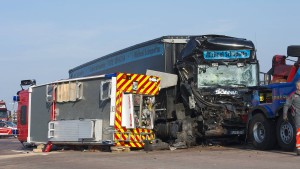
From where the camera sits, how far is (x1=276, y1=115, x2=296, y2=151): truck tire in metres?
12.0

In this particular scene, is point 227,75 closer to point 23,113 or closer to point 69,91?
point 69,91

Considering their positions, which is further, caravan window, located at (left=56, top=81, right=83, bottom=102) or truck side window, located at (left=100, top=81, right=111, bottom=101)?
caravan window, located at (left=56, top=81, right=83, bottom=102)

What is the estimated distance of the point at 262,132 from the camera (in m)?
13.4

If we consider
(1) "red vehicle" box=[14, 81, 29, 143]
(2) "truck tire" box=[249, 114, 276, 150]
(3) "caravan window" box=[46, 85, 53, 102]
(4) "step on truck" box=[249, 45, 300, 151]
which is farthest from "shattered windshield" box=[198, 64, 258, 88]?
(1) "red vehicle" box=[14, 81, 29, 143]

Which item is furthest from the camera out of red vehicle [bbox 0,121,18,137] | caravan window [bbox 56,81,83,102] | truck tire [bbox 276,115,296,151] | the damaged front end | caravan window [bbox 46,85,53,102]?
red vehicle [bbox 0,121,18,137]

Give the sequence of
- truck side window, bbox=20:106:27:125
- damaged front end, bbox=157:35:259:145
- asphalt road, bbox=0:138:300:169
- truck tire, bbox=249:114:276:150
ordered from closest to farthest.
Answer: asphalt road, bbox=0:138:300:169, truck tire, bbox=249:114:276:150, damaged front end, bbox=157:35:259:145, truck side window, bbox=20:106:27:125

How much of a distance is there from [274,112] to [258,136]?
1065 millimetres

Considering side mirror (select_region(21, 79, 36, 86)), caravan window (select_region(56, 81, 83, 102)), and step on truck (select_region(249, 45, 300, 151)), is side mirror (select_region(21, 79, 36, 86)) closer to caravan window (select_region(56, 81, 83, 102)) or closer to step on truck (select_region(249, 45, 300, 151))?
caravan window (select_region(56, 81, 83, 102))

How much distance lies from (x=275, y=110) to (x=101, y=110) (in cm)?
545

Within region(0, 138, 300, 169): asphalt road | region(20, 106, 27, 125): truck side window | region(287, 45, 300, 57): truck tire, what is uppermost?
region(287, 45, 300, 57): truck tire

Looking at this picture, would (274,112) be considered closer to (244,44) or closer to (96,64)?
(244,44)

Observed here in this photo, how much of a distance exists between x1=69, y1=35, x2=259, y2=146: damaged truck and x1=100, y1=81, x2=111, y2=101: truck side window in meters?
1.73

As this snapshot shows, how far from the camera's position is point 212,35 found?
16031 mm

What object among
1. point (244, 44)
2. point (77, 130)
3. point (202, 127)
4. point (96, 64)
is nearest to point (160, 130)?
point (202, 127)
